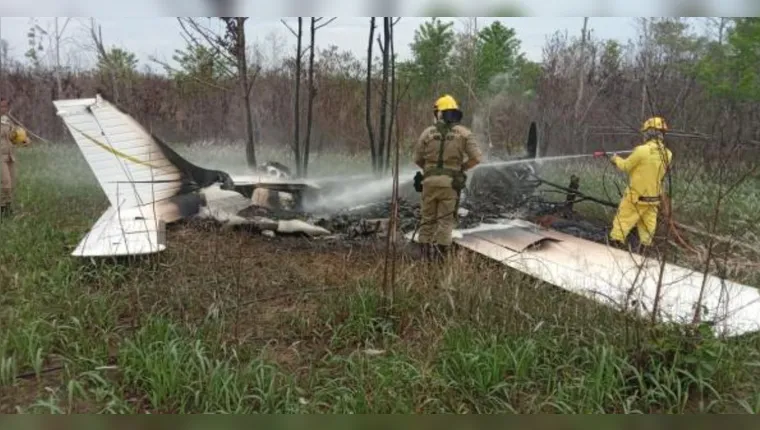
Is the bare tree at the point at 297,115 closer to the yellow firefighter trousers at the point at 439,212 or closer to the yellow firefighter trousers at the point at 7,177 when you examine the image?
Answer: the yellow firefighter trousers at the point at 439,212

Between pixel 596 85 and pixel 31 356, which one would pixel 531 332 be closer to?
pixel 31 356

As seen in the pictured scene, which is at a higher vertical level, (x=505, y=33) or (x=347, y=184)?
(x=505, y=33)

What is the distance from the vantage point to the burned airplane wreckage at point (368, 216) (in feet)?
14.0

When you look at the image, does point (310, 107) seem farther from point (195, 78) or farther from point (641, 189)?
point (641, 189)

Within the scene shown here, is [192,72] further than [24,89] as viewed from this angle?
Yes

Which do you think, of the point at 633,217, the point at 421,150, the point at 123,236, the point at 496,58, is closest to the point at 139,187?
the point at 123,236

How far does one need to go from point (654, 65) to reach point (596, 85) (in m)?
0.69

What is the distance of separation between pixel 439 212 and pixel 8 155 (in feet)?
15.5

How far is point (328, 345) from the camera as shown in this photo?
12.6 feet

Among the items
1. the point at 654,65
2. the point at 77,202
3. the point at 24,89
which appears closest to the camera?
the point at 24,89

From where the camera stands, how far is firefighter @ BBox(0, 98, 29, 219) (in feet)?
19.7

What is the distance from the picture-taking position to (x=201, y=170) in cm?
604

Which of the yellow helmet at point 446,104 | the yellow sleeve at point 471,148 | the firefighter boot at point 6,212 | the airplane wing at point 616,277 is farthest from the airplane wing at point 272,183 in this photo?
the firefighter boot at point 6,212

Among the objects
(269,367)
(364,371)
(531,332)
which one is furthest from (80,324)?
(531,332)
